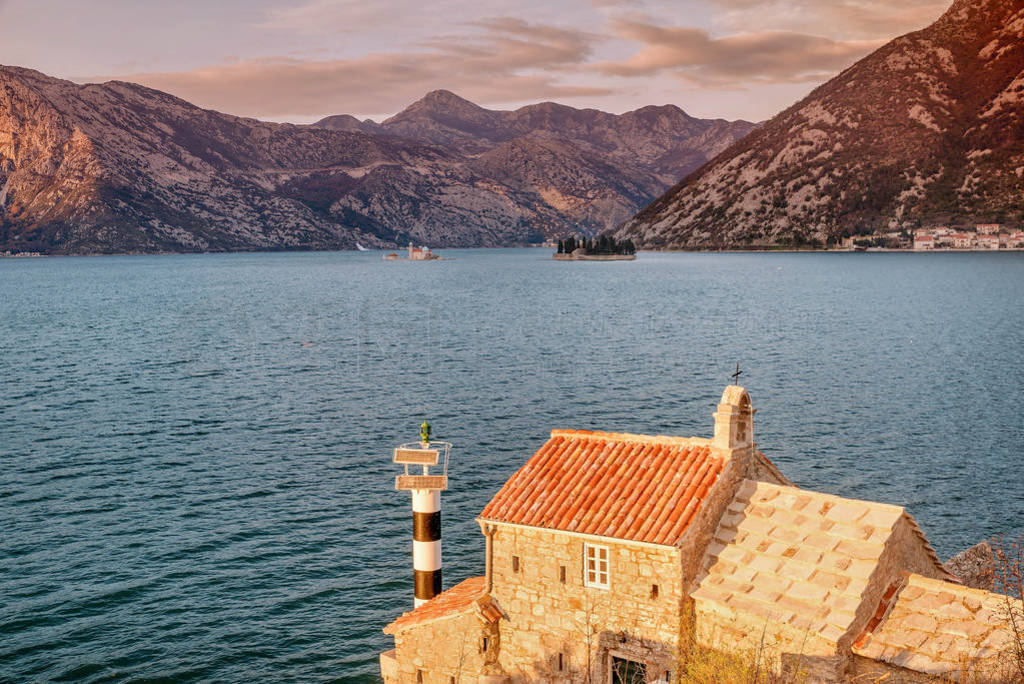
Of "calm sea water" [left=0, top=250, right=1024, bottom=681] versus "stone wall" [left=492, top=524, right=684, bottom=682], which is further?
"calm sea water" [left=0, top=250, right=1024, bottom=681]

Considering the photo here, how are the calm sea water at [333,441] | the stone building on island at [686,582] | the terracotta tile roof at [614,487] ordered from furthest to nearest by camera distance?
1. the calm sea water at [333,441]
2. the terracotta tile roof at [614,487]
3. the stone building on island at [686,582]

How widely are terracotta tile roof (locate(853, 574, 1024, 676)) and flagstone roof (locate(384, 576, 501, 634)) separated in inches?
368

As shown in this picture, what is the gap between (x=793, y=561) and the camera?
770 inches

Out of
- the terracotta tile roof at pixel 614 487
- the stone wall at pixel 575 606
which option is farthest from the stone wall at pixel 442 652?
the terracotta tile roof at pixel 614 487

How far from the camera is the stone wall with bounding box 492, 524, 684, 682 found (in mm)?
20047

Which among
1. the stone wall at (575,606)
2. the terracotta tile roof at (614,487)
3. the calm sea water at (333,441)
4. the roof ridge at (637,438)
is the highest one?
the roof ridge at (637,438)

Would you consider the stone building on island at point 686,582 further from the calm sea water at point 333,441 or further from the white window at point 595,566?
the calm sea water at point 333,441

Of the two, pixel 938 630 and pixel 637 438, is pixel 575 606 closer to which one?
pixel 637 438

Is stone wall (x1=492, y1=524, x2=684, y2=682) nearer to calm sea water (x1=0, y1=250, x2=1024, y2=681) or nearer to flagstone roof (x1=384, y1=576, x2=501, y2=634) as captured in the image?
flagstone roof (x1=384, y1=576, x2=501, y2=634)

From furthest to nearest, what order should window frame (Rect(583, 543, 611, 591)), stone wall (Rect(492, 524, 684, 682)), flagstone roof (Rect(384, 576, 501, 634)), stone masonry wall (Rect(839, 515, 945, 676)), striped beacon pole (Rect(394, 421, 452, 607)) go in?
striped beacon pole (Rect(394, 421, 452, 607))
flagstone roof (Rect(384, 576, 501, 634))
window frame (Rect(583, 543, 611, 591))
stone wall (Rect(492, 524, 684, 682))
stone masonry wall (Rect(839, 515, 945, 676))

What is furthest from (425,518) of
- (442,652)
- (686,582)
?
(686,582)

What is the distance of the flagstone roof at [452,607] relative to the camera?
72.9 feet

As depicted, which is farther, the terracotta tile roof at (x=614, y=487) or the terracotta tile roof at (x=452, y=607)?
the terracotta tile roof at (x=452, y=607)

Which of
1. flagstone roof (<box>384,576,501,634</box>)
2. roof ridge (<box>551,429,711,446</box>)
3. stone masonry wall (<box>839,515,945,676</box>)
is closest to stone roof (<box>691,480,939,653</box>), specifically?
stone masonry wall (<box>839,515,945,676</box>)
